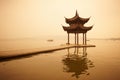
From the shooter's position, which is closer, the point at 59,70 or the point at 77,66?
the point at 59,70

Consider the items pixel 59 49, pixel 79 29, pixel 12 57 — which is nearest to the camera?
pixel 12 57

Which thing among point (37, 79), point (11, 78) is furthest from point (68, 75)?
point (11, 78)

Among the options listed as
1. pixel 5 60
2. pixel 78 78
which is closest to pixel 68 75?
pixel 78 78

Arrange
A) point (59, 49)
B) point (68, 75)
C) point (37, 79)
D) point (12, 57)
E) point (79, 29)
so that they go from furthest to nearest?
1. point (79, 29)
2. point (59, 49)
3. point (12, 57)
4. point (68, 75)
5. point (37, 79)

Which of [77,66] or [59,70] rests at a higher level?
[59,70]

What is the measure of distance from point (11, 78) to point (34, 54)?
30.0 feet

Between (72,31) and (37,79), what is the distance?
21510mm

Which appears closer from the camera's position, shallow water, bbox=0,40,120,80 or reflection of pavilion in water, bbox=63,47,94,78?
shallow water, bbox=0,40,120,80

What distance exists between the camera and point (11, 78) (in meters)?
8.84

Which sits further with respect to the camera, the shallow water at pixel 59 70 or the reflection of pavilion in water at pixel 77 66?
the reflection of pavilion in water at pixel 77 66

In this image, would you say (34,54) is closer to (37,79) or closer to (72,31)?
(37,79)

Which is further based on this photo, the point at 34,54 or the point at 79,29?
the point at 79,29

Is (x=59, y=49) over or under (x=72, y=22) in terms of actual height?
under

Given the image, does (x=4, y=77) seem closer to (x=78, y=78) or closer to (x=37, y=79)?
(x=37, y=79)
